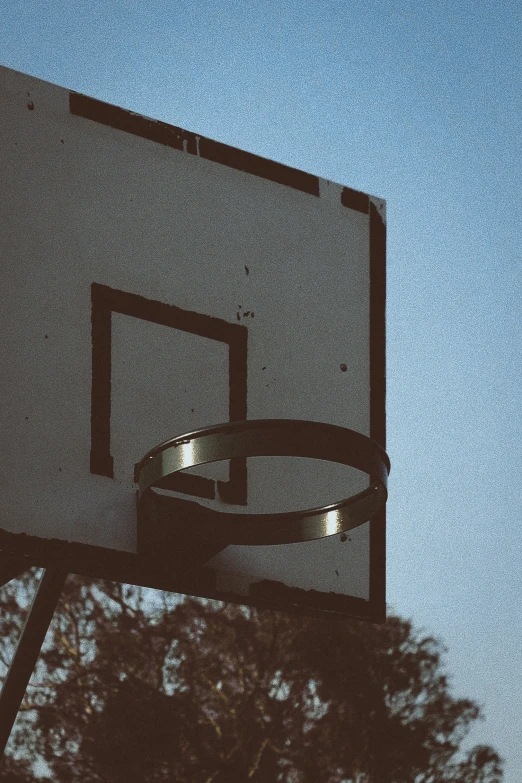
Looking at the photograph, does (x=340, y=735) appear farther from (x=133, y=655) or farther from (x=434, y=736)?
(x=133, y=655)

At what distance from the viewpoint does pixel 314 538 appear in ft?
9.45

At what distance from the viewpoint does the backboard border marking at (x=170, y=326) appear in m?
2.93

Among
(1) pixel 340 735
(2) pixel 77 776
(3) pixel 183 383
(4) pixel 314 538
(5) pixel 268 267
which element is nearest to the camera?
(4) pixel 314 538

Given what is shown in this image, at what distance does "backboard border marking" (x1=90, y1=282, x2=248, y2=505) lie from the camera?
293cm

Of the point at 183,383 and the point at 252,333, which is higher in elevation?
the point at 252,333

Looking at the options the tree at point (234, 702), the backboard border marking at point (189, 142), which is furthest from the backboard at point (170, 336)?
the tree at point (234, 702)

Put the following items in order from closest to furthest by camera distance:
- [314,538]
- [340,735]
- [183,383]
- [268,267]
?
[314,538], [183,383], [268,267], [340,735]

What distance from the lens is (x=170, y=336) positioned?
3129mm

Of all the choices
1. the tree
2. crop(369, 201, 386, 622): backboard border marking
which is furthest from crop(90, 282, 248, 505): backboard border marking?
the tree

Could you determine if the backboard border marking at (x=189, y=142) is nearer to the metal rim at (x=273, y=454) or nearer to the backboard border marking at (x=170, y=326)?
the backboard border marking at (x=170, y=326)

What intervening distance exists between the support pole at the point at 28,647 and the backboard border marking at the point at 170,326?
23.5 inches

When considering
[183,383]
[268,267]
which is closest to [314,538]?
[183,383]

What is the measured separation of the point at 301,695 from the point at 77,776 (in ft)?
10.3

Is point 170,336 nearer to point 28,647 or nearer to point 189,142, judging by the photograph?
point 189,142
